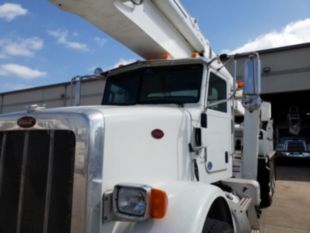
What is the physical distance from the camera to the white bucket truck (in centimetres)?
193

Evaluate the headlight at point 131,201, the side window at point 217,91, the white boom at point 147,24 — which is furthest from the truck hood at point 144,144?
the white boom at point 147,24

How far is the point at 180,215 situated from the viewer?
2.07m

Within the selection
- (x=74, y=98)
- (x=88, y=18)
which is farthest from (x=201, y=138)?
(x=74, y=98)

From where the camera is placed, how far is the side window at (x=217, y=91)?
11.9 ft

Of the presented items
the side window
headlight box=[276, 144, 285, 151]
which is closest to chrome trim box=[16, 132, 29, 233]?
the side window

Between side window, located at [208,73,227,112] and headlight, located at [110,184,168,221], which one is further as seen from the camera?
side window, located at [208,73,227,112]

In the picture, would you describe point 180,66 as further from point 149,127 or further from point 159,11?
point 149,127

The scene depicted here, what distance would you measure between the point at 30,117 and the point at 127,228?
1013mm

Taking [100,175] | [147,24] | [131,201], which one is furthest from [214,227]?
[147,24]

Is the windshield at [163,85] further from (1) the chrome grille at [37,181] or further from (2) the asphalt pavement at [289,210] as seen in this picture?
(2) the asphalt pavement at [289,210]

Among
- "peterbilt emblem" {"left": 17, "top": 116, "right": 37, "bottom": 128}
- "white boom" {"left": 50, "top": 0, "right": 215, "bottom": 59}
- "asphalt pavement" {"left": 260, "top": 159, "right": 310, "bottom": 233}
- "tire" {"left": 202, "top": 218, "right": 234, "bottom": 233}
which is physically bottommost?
"asphalt pavement" {"left": 260, "top": 159, "right": 310, "bottom": 233}

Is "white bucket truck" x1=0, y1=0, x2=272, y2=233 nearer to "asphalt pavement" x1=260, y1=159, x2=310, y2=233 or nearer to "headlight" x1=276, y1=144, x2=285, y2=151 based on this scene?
"asphalt pavement" x1=260, y1=159, x2=310, y2=233

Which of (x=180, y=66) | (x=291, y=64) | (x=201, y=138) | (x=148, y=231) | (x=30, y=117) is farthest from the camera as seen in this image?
(x=291, y=64)

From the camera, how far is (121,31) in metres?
3.55
